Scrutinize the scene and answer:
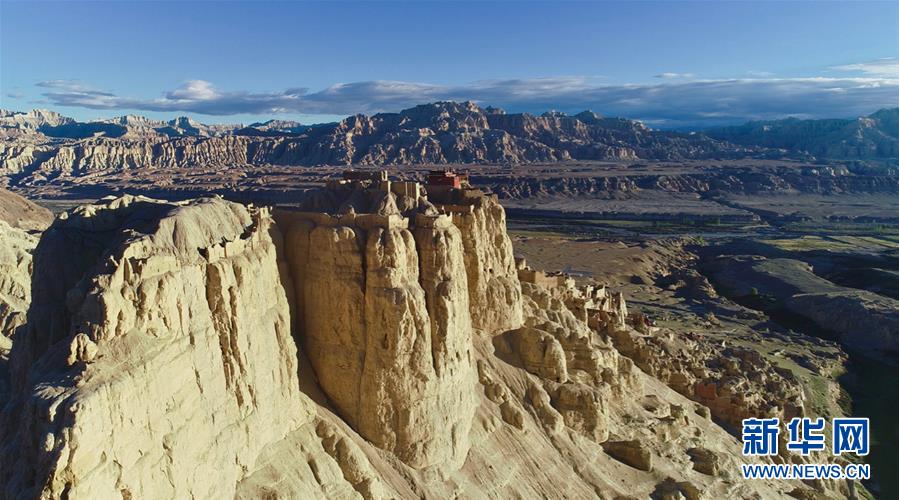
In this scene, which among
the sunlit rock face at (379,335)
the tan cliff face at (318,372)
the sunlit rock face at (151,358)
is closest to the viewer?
the sunlit rock face at (151,358)

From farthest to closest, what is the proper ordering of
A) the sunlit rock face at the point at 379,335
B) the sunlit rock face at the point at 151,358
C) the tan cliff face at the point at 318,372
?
1. the sunlit rock face at the point at 379,335
2. the tan cliff face at the point at 318,372
3. the sunlit rock face at the point at 151,358

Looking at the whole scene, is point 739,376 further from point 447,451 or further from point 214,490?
point 214,490

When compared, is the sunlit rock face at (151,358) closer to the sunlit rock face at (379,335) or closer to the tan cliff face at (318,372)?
the tan cliff face at (318,372)

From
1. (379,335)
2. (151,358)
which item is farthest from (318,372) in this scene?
(151,358)

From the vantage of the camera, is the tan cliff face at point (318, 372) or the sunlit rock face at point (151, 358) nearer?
the sunlit rock face at point (151, 358)

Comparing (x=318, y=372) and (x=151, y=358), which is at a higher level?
(x=151, y=358)

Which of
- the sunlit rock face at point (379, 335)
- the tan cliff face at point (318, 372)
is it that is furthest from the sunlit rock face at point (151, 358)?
the sunlit rock face at point (379, 335)

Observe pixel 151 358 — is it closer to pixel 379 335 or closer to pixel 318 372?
pixel 379 335

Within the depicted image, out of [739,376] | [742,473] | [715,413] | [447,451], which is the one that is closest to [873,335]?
[739,376]

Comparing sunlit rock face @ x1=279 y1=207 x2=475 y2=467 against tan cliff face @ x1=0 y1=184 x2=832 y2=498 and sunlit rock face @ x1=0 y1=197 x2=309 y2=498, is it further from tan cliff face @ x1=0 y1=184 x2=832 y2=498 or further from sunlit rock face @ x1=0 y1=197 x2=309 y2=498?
sunlit rock face @ x1=0 y1=197 x2=309 y2=498
